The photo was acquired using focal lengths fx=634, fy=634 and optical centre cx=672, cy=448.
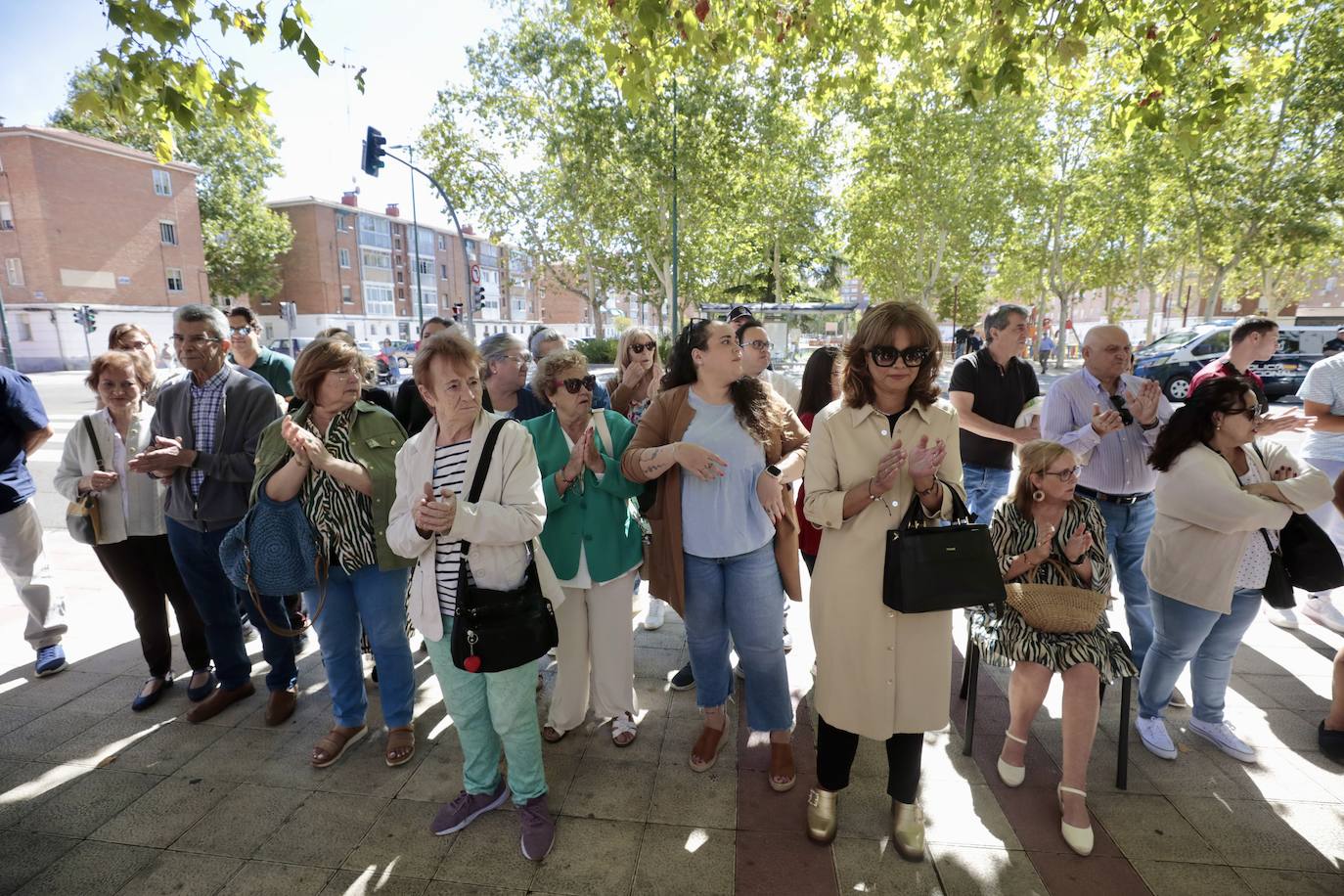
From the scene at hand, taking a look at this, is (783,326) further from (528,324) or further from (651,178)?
(528,324)

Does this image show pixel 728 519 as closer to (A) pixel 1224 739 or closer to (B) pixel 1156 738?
(B) pixel 1156 738

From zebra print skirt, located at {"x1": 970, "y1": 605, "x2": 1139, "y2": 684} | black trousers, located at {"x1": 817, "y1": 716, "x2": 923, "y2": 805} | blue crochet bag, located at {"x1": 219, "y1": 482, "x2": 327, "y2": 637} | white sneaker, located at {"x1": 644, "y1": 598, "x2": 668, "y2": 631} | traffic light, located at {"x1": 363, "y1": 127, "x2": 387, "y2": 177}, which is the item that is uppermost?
traffic light, located at {"x1": 363, "y1": 127, "x2": 387, "y2": 177}

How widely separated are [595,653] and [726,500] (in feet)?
3.58

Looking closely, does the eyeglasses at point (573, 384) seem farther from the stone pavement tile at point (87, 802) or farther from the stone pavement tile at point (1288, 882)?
the stone pavement tile at point (1288, 882)

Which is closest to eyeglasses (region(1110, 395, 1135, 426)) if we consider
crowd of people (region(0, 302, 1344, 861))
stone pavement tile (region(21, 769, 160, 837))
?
crowd of people (region(0, 302, 1344, 861))

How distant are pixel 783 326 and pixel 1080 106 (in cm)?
1224

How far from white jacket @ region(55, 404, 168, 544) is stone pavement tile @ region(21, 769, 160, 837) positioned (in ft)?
4.12

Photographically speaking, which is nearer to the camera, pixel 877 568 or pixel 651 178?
pixel 877 568

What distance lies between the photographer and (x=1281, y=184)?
1731 centimetres

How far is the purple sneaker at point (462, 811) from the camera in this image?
8.54 feet

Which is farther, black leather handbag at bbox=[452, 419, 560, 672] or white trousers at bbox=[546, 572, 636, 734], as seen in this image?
white trousers at bbox=[546, 572, 636, 734]

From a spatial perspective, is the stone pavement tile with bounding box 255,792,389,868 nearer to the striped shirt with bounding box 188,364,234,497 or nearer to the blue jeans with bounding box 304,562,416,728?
the blue jeans with bounding box 304,562,416,728

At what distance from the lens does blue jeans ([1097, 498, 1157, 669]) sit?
3594 millimetres

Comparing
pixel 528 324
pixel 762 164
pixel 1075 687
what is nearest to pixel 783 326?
pixel 762 164
